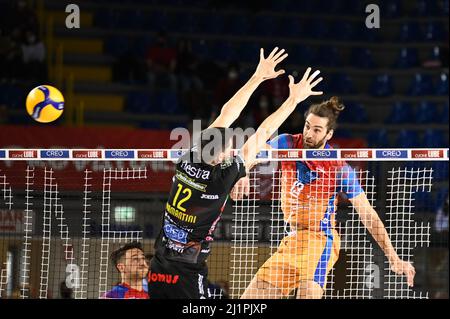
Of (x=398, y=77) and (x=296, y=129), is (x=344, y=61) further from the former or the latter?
(x=296, y=129)

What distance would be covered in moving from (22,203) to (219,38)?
470 inches

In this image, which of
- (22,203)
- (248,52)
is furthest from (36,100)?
(248,52)

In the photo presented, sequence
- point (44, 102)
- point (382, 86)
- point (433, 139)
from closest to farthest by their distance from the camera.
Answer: point (44, 102) < point (433, 139) < point (382, 86)

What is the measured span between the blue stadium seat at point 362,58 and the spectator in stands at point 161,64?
191 inches

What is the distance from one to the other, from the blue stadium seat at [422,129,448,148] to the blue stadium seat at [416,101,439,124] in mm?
816

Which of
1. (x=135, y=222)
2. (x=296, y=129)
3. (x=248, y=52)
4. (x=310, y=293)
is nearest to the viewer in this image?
(x=310, y=293)

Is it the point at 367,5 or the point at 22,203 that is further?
the point at 367,5

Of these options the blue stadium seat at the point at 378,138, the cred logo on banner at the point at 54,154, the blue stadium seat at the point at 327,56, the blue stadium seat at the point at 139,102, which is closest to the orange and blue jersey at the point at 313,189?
the cred logo on banner at the point at 54,154

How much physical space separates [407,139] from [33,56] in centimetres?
851

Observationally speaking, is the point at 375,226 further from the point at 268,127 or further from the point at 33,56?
the point at 33,56

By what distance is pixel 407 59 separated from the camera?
22.8 metres

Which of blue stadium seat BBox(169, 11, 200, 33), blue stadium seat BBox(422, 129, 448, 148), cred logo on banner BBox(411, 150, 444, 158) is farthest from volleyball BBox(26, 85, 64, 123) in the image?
blue stadium seat BBox(169, 11, 200, 33)

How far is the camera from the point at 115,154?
1032 centimetres

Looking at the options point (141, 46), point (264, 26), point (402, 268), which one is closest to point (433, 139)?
point (264, 26)
